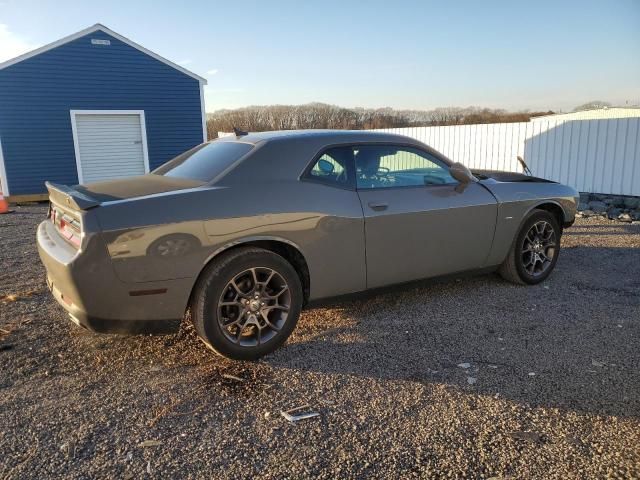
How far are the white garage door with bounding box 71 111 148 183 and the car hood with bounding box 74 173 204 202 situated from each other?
11.8 m

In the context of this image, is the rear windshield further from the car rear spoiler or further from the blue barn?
the blue barn

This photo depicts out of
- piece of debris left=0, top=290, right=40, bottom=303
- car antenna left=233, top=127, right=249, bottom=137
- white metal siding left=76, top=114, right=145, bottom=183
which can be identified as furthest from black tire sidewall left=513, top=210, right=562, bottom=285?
white metal siding left=76, top=114, right=145, bottom=183

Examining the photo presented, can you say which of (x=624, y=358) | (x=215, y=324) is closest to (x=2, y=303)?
(x=215, y=324)

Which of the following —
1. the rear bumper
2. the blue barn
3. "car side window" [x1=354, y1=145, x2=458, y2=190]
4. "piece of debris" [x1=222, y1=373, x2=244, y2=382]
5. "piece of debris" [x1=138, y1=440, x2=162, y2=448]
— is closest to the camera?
"piece of debris" [x1=138, y1=440, x2=162, y2=448]

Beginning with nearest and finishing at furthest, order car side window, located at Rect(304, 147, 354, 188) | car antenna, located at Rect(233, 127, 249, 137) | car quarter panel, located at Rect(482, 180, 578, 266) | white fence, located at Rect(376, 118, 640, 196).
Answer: car side window, located at Rect(304, 147, 354, 188)
car antenna, located at Rect(233, 127, 249, 137)
car quarter panel, located at Rect(482, 180, 578, 266)
white fence, located at Rect(376, 118, 640, 196)

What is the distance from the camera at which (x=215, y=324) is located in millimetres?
3279

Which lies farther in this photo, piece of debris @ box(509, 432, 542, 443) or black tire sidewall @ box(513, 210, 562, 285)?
black tire sidewall @ box(513, 210, 562, 285)

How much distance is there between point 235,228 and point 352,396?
1319 millimetres

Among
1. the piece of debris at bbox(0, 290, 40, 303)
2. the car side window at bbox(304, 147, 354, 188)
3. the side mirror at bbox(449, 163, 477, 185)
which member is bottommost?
the piece of debris at bbox(0, 290, 40, 303)

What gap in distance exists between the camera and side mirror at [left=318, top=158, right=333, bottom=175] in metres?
3.79

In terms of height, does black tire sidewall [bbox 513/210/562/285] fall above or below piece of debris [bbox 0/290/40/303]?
above

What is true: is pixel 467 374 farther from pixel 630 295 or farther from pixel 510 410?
pixel 630 295

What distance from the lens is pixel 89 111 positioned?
14.4 meters

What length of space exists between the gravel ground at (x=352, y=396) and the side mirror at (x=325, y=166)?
126cm
